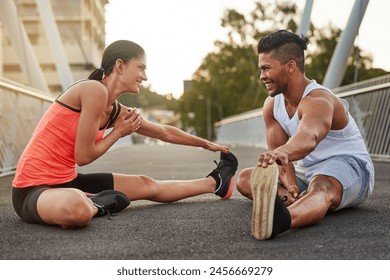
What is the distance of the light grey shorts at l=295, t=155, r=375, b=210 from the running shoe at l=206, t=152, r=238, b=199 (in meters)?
0.77

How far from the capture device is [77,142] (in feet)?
10.7

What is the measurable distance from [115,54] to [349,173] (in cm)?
145

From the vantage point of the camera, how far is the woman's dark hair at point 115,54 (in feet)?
11.2

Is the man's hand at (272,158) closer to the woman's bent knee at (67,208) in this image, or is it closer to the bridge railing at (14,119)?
the woman's bent knee at (67,208)

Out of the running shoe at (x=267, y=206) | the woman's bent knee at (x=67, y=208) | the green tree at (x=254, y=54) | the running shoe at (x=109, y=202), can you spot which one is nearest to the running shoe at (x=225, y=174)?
the running shoe at (x=109, y=202)

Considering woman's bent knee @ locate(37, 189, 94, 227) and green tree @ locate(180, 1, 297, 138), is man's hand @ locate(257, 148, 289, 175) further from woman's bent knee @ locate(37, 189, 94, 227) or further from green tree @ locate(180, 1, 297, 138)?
green tree @ locate(180, 1, 297, 138)

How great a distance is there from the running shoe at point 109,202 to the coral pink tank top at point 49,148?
0.27 m

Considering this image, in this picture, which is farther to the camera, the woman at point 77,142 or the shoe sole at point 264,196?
the woman at point 77,142

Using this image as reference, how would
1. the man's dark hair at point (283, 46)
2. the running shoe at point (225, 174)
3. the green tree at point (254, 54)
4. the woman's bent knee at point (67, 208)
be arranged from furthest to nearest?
the green tree at point (254, 54), the running shoe at point (225, 174), the man's dark hair at point (283, 46), the woman's bent knee at point (67, 208)

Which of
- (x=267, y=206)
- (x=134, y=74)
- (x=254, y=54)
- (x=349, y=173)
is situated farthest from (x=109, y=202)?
(x=254, y=54)

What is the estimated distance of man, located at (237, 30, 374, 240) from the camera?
2631 mm

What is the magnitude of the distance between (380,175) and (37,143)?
4401 mm

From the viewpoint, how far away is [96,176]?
3938 mm
